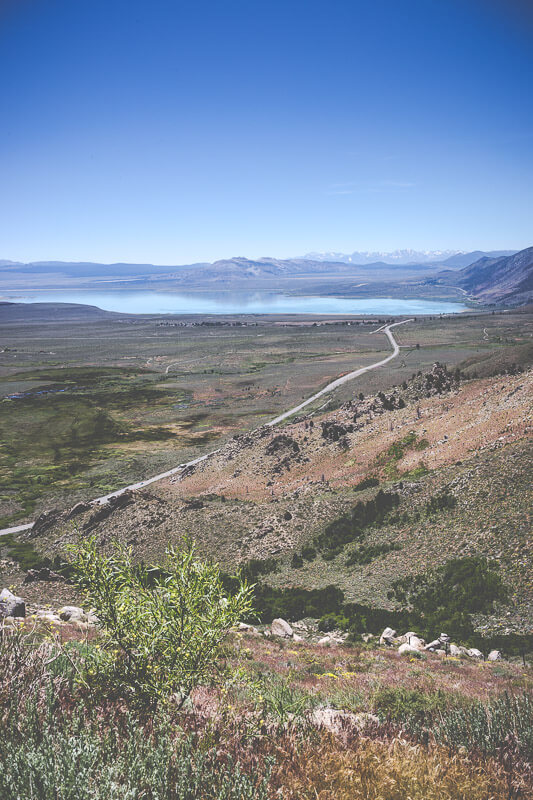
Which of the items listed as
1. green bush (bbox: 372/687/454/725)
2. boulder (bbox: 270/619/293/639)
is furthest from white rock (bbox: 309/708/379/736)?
boulder (bbox: 270/619/293/639)

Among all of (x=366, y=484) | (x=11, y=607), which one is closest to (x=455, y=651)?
(x=366, y=484)

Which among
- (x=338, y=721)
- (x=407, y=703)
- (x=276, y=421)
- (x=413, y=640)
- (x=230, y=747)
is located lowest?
(x=276, y=421)

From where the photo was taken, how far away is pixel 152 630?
17.0 feet

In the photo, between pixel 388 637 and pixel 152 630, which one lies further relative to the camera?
pixel 388 637

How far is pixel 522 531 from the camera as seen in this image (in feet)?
55.1

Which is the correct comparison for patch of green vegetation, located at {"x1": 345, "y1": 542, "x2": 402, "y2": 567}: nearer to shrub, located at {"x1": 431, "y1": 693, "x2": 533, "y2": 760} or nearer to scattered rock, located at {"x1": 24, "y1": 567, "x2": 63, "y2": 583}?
shrub, located at {"x1": 431, "y1": 693, "x2": 533, "y2": 760}

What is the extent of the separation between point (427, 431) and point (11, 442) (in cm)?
5584

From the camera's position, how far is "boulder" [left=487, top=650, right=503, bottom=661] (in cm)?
1234

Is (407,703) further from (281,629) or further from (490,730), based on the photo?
(281,629)

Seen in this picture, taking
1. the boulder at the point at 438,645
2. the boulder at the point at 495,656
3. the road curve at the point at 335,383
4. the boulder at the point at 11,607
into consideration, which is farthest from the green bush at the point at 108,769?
the road curve at the point at 335,383

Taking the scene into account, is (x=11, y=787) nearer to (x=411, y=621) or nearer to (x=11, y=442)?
(x=411, y=621)

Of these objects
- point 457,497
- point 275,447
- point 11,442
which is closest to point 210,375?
point 11,442

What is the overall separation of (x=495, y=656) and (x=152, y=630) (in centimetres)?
1160

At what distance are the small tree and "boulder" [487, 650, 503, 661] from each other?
1070cm
